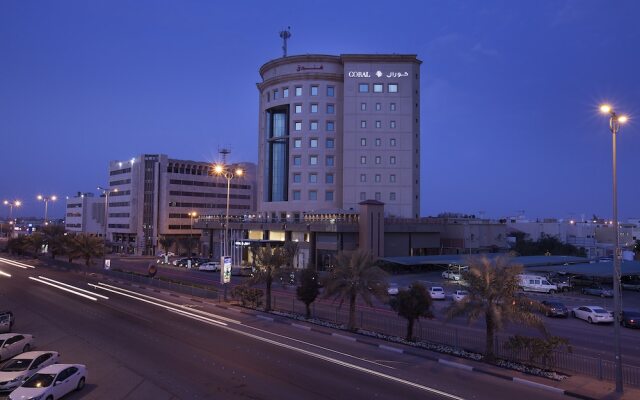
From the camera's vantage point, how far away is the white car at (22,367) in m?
18.5

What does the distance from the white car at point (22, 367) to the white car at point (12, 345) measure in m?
4.00

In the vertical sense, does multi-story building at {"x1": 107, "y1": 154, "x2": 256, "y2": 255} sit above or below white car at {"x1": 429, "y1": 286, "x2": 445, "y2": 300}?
above

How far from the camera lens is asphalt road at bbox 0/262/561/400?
18031mm

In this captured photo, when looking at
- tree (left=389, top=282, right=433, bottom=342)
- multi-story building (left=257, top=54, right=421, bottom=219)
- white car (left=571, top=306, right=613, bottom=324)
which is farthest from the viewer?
multi-story building (left=257, top=54, right=421, bottom=219)

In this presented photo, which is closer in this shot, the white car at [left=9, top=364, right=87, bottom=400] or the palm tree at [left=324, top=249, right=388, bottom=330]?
the white car at [left=9, top=364, right=87, bottom=400]

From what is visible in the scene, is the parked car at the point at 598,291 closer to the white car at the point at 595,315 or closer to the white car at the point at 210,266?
the white car at the point at 595,315

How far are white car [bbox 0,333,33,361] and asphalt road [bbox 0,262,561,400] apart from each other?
0.99 metres

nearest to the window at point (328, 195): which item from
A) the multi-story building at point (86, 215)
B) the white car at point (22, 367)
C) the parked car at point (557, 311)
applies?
the parked car at point (557, 311)

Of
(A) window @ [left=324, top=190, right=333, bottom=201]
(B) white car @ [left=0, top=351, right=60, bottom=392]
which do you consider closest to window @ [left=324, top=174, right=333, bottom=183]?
(A) window @ [left=324, top=190, right=333, bottom=201]

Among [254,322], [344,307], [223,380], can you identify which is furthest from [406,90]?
[223,380]

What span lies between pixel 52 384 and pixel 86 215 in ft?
461

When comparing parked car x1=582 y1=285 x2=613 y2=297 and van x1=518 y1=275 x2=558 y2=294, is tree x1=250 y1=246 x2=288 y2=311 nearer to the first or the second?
van x1=518 y1=275 x2=558 y2=294

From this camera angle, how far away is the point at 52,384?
1709cm

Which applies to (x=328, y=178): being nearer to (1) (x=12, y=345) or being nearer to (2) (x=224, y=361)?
(2) (x=224, y=361)
